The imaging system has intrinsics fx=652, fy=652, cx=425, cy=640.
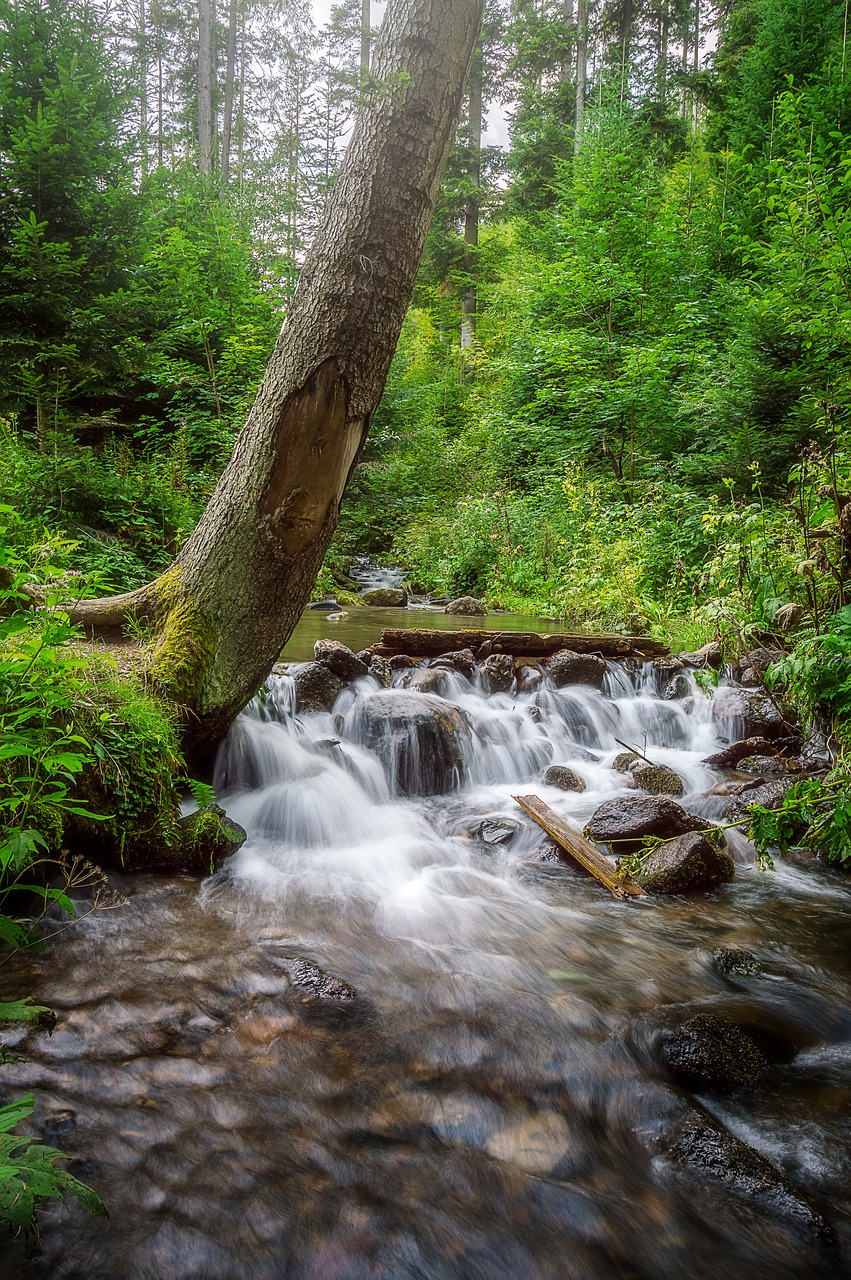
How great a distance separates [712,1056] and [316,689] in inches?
173

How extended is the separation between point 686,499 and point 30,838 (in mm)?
11130

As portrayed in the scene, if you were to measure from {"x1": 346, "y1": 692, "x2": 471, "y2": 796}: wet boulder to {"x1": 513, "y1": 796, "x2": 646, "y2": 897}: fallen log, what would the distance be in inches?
31.6

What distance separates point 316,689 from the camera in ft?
19.9

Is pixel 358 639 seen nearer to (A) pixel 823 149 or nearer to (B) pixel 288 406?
(B) pixel 288 406

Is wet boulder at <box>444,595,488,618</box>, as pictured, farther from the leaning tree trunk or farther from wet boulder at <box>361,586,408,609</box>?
the leaning tree trunk

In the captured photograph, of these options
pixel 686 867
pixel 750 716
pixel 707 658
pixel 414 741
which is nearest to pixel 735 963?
pixel 686 867

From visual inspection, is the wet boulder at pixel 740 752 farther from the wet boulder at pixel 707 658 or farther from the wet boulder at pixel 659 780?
the wet boulder at pixel 707 658

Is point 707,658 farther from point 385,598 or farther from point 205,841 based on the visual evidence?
point 385,598

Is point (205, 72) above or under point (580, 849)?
above

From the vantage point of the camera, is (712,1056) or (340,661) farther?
(340,661)

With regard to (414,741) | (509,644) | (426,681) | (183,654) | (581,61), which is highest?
(581,61)

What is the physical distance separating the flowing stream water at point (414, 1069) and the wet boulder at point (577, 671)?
3203 mm

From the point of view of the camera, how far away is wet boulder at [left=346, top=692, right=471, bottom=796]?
5.49 metres

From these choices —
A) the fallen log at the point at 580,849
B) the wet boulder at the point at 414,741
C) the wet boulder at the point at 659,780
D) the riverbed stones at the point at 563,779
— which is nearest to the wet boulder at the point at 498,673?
the wet boulder at the point at 414,741
